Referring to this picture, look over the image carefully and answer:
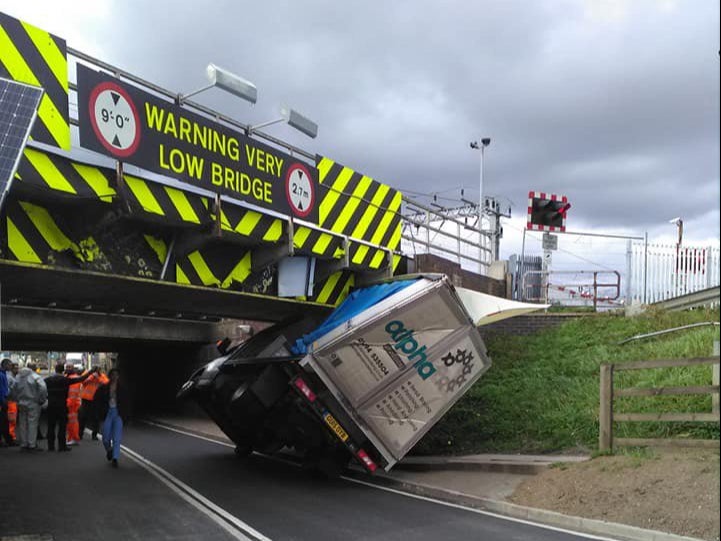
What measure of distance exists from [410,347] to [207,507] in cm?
354

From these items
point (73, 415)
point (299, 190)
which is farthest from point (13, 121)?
point (73, 415)

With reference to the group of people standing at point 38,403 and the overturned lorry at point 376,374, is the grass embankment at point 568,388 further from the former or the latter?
the group of people standing at point 38,403

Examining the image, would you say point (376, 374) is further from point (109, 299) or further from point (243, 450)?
point (243, 450)

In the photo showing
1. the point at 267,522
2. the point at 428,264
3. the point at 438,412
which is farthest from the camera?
the point at 428,264

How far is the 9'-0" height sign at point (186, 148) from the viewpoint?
7688 millimetres

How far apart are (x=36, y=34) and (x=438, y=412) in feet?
23.8

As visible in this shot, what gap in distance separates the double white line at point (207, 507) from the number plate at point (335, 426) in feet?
6.43

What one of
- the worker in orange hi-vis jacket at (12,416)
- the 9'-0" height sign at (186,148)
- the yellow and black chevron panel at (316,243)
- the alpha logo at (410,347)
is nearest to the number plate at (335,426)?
the alpha logo at (410,347)

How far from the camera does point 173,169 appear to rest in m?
8.52

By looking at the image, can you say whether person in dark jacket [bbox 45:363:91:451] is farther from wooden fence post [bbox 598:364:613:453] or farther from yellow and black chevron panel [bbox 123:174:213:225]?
wooden fence post [bbox 598:364:613:453]

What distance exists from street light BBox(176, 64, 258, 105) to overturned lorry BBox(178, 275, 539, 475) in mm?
3529

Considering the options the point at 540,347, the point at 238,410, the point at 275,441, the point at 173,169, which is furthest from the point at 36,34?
the point at 540,347

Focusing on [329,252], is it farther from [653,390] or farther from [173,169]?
[653,390]

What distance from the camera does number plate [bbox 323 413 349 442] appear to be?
10.3 metres
